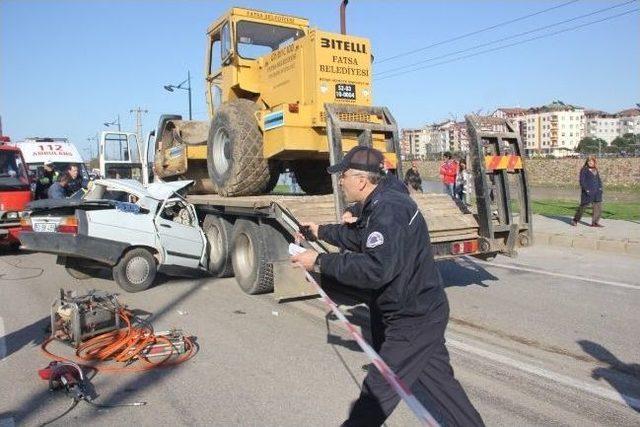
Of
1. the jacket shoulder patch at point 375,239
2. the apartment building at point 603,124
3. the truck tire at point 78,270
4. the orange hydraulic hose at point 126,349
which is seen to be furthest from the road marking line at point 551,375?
the apartment building at point 603,124

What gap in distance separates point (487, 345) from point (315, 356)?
5.42 ft

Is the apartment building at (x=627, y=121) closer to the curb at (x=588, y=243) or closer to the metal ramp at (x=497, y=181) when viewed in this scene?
the curb at (x=588, y=243)

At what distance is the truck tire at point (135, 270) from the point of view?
8188 mm

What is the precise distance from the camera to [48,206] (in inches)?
319

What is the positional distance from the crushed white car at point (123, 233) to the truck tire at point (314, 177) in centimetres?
217

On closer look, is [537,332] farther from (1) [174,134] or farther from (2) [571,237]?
(1) [174,134]

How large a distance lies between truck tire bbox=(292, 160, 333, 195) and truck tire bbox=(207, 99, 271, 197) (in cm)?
136

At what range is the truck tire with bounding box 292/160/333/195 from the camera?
1027 centimetres

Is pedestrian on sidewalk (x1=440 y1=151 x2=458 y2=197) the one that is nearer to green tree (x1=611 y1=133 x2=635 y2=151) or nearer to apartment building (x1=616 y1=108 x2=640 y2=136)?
green tree (x1=611 y1=133 x2=635 y2=151)

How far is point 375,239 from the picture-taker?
278 centimetres

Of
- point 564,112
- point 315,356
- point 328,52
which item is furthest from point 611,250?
point 564,112

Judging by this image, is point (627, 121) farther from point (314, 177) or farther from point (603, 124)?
point (314, 177)

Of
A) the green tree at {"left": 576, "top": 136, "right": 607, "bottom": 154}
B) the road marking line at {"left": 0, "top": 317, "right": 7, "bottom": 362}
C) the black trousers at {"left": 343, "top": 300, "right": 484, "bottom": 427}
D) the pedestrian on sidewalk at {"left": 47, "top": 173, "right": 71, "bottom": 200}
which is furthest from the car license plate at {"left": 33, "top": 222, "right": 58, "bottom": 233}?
the green tree at {"left": 576, "top": 136, "right": 607, "bottom": 154}

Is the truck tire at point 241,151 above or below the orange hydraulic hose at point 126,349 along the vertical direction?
above
